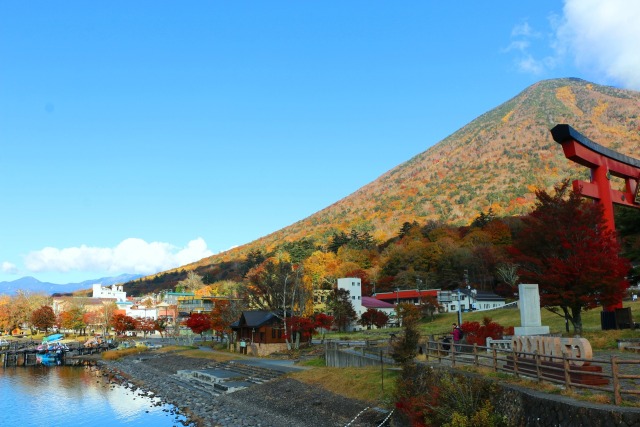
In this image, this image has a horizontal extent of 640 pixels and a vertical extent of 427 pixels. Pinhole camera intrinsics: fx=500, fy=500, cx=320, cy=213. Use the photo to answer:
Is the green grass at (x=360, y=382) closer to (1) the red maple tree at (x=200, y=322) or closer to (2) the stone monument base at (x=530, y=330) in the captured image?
(2) the stone monument base at (x=530, y=330)

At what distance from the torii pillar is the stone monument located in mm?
11359

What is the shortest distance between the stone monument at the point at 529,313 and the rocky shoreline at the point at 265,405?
6.88m

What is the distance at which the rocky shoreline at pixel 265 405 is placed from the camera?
23500 mm

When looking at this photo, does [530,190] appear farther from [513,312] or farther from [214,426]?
[214,426]

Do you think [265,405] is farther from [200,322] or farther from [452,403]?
[200,322]

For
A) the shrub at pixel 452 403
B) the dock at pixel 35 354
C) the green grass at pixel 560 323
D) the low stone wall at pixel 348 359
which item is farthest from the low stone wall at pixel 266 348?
the dock at pixel 35 354

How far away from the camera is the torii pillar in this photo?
29188 mm

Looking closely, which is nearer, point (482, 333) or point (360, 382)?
point (360, 382)

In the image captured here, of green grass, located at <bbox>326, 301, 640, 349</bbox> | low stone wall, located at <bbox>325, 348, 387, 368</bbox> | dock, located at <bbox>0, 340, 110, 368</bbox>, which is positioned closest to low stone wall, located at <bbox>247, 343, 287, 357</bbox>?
green grass, located at <bbox>326, 301, 640, 349</bbox>

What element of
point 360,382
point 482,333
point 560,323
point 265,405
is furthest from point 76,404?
point 560,323

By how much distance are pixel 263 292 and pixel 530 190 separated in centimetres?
11519

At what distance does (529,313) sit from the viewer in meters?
19.6

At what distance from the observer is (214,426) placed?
27344mm

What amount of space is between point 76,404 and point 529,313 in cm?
3547
